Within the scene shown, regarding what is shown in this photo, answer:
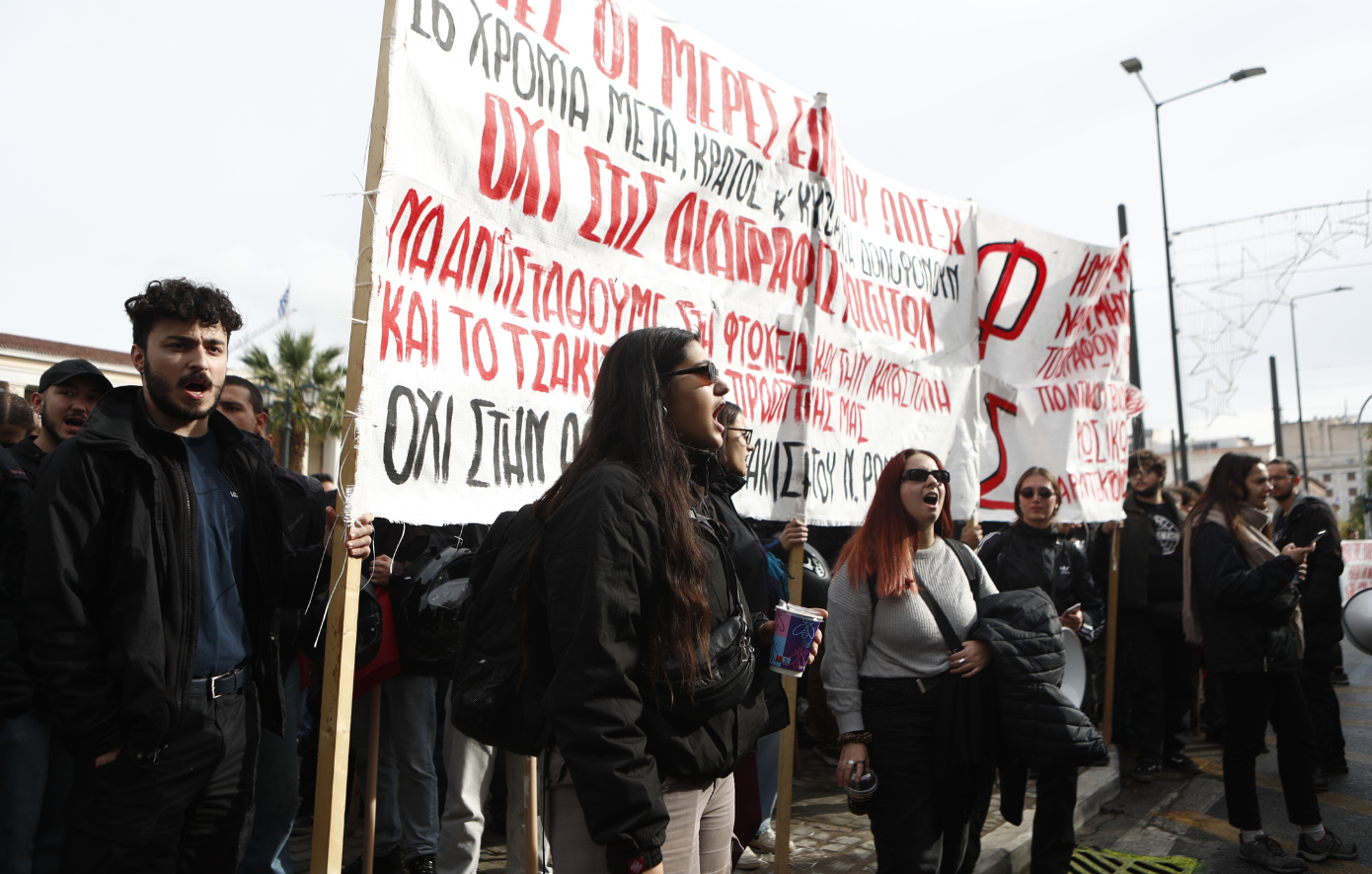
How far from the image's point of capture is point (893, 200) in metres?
5.59


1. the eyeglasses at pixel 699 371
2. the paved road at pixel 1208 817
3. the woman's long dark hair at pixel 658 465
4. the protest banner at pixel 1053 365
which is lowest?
the paved road at pixel 1208 817

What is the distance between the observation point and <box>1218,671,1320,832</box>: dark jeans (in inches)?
181

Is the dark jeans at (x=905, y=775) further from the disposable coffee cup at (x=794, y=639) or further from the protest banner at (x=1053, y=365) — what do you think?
the protest banner at (x=1053, y=365)

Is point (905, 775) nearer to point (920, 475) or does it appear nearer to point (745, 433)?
point (920, 475)

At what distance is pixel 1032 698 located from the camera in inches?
130

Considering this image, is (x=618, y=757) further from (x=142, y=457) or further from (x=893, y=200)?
(x=893, y=200)

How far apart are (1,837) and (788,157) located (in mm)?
3961

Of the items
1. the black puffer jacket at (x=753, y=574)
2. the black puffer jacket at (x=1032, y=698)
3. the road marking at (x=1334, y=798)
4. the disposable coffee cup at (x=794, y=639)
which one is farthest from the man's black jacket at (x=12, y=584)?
the road marking at (x=1334, y=798)

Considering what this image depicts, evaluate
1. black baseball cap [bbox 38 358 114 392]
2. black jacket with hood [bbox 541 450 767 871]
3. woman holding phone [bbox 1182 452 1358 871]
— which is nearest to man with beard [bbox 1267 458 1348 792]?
woman holding phone [bbox 1182 452 1358 871]

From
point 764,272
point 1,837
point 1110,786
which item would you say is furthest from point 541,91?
point 1110,786

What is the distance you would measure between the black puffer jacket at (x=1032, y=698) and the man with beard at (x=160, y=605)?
213cm

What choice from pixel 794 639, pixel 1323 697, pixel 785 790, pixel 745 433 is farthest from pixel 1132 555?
pixel 794 639

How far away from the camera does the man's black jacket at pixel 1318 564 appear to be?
5785mm

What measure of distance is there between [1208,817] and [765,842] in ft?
8.78
